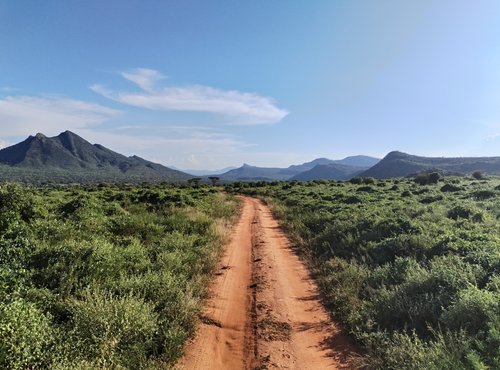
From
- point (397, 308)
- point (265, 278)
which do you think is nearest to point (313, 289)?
point (265, 278)

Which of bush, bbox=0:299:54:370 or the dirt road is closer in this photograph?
bush, bbox=0:299:54:370

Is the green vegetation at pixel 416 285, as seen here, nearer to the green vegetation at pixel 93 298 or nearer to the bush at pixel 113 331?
the green vegetation at pixel 93 298

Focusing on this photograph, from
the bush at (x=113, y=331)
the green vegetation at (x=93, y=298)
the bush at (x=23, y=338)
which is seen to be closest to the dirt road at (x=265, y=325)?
the green vegetation at (x=93, y=298)

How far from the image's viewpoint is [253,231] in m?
20.6

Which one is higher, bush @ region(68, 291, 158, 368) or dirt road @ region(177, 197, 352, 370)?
bush @ region(68, 291, 158, 368)

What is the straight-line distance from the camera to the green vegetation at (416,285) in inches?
238

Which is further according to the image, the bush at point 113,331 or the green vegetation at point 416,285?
the green vegetation at point 416,285

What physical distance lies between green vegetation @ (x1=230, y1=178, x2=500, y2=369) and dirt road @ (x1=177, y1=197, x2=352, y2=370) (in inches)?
23.6

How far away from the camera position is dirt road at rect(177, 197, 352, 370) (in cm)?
695

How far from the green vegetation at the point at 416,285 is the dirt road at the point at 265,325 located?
0.60 m

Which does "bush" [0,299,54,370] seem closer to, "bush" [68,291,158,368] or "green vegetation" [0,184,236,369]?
"green vegetation" [0,184,236,369]

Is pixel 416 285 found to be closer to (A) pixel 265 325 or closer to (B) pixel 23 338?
(A) pixel 265 325

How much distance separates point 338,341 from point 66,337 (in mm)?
5437

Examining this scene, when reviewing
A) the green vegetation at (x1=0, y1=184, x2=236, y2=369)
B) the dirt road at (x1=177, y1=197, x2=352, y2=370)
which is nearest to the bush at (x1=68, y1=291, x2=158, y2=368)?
the green vegetation at (x1=0, y1=184, x2=236, y2=369)
